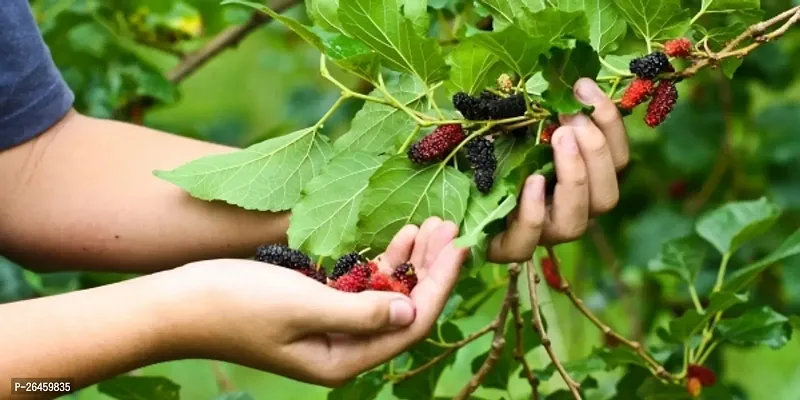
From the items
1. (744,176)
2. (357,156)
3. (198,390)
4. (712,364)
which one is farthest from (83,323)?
(198,390)

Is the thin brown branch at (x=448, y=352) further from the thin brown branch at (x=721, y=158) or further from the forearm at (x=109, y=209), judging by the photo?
the thin brown branch at (x=721, y=158)

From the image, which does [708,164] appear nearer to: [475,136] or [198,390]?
[475,136]

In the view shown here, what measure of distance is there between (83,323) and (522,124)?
1.18 feet

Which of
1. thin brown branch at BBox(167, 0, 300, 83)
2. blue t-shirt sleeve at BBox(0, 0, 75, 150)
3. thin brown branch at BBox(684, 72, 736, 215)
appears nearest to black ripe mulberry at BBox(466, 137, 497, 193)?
blue t-shirt sleeve at BBox(0, 0, 75, 150)

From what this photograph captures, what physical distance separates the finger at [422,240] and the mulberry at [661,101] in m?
0.18

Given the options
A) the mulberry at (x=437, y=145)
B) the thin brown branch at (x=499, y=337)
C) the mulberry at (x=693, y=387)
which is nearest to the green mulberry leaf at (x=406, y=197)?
the mulberry at (x=437, y=145)

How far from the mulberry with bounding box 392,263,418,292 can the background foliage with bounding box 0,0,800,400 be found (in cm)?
23

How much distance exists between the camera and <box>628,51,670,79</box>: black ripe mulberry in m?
0.82

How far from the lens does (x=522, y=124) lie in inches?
33.8

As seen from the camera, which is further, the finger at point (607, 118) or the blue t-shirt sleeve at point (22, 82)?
the blue t-shirt sleeve at point (22, 82)

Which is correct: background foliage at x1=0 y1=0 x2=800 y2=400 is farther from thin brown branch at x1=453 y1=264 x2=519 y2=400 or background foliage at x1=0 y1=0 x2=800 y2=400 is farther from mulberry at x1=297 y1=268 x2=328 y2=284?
mulberry at x1=297 y1=268 x2=328 y2=284

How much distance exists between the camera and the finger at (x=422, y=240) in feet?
2.79

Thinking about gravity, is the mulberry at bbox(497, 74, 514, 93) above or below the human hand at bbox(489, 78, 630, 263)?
above

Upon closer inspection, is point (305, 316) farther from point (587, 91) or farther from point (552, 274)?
point (552, 274)
